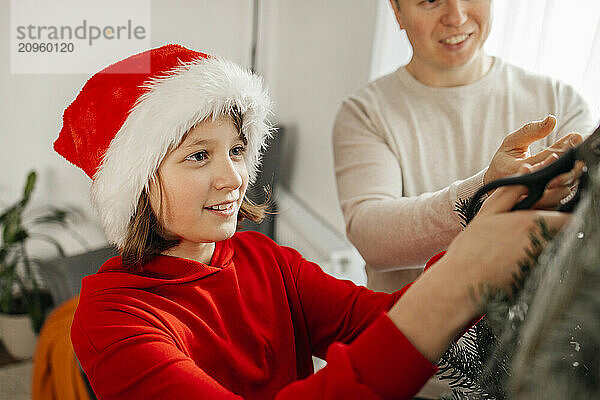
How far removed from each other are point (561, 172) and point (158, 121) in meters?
0.59

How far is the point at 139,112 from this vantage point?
0.86m

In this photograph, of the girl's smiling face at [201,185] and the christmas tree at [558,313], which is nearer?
the christmas tree at [558,313]

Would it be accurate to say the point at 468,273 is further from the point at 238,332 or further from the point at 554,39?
the point at 554,39

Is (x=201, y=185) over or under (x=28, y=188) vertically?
over

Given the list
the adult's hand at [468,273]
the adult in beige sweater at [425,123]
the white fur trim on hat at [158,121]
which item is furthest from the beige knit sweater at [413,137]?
the adult's hand at [468,273]

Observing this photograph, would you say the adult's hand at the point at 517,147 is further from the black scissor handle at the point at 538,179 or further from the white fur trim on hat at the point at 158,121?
the white fur trim on hat at the point at 158,121

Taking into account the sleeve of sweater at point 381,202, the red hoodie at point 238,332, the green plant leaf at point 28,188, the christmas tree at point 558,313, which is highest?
the christmas tree at point 558,313

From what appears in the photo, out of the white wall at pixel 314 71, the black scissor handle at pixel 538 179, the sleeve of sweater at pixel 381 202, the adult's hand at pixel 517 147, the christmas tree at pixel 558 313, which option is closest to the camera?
the christmas tree at pixel 558 313

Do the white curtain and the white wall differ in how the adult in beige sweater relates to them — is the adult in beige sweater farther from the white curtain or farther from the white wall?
the white wall

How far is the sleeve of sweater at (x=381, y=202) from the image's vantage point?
0.98m

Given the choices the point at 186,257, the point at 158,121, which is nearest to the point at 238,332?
the point at 186,257

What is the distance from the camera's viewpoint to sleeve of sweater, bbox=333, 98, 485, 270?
98 centimetres

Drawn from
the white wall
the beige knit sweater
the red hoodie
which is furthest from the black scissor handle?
the white wall

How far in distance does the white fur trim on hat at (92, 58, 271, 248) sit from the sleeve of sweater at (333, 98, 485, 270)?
333 millimetres
